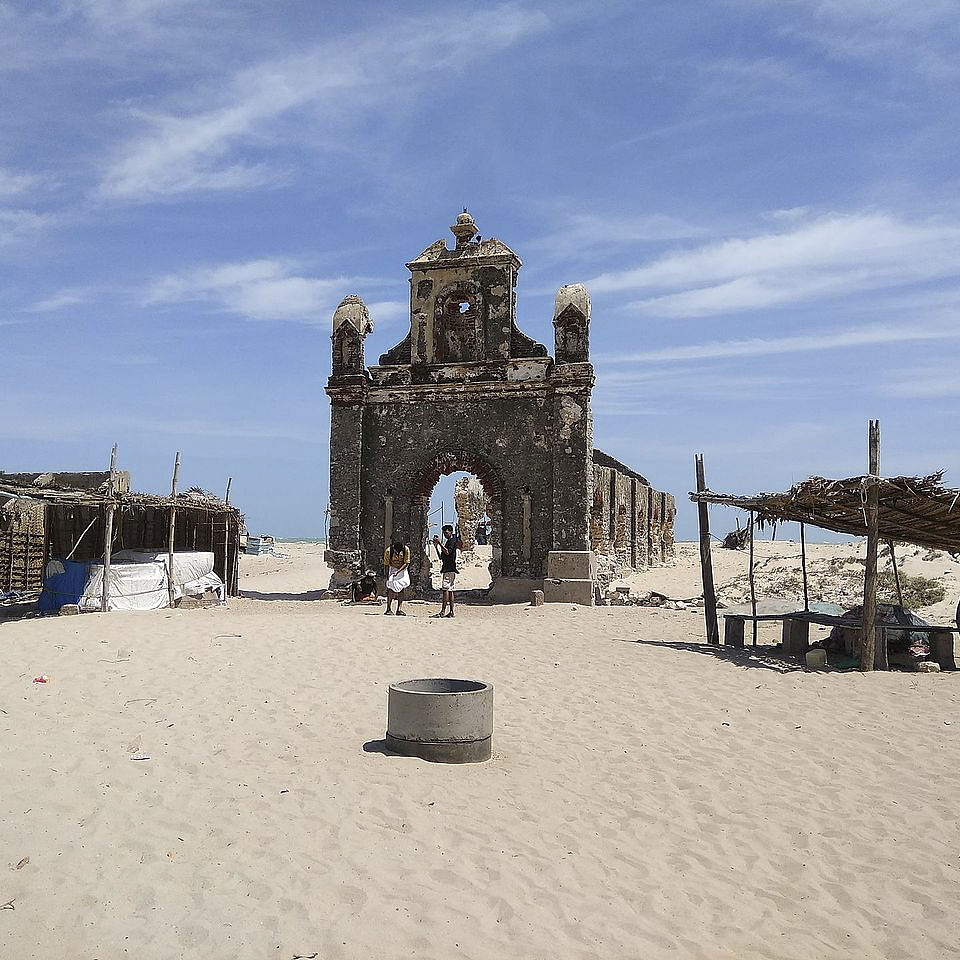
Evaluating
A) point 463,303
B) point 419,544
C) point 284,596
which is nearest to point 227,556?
point 284,596

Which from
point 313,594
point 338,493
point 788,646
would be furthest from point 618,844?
point 313,594

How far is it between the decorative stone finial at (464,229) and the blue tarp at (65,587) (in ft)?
34.9

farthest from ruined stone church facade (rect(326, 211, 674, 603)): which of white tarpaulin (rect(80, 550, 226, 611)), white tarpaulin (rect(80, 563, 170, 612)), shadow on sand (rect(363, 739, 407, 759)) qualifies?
shadow on sand (rect(363, 739, 407, 759))

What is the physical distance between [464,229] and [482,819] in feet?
50.8

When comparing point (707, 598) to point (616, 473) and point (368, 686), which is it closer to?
point (368, 686)

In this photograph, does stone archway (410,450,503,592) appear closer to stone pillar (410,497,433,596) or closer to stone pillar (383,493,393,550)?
stone pillar (410,497,433,596)

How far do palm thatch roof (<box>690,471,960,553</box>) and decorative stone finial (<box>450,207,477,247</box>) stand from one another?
9.16 m

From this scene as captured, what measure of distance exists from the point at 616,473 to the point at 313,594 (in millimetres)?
11273

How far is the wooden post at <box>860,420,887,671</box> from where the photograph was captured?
9938 millimetres

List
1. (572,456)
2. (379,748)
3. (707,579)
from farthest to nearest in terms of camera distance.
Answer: (572,456) → (707,579) → (379,748)

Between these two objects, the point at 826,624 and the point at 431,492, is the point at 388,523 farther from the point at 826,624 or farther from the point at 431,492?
the point at 826,624

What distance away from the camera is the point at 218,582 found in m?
17.8

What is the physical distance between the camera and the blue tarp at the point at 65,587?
48.4 feet

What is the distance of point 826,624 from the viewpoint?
11.5 meters
